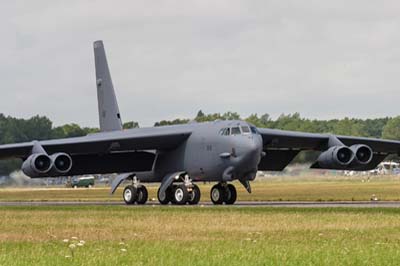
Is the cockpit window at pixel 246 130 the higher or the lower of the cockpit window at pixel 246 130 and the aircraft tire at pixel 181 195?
the higher

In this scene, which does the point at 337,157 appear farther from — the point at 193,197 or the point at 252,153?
the point at 193,197

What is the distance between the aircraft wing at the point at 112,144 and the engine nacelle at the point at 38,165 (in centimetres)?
257

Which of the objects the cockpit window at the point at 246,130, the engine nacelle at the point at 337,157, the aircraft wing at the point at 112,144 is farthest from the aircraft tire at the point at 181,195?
the engine nacelle at the point at 337,157

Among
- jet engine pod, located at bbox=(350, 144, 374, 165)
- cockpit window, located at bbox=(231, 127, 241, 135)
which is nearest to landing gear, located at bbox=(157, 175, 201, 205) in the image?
cockpit window, located at bbox=(231, 127, 241, 135)

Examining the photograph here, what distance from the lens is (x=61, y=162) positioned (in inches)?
1706

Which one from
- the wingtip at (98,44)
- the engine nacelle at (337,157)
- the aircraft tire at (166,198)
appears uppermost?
the wingtip at (98,44)

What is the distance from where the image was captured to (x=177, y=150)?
46781mm

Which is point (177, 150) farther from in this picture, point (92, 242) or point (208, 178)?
point (92, 242)

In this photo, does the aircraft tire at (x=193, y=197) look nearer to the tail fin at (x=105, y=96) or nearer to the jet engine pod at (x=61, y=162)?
the jet engine pod at (x=61, y=162)

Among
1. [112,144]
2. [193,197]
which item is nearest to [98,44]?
[112,144]

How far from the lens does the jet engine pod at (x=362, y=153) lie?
A: 45812 mm

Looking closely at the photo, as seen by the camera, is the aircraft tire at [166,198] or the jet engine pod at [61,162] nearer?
the jet engine pod at [61,162]

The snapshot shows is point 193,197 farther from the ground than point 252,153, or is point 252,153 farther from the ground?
point 252,153

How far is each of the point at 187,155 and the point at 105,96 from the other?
9868mm
